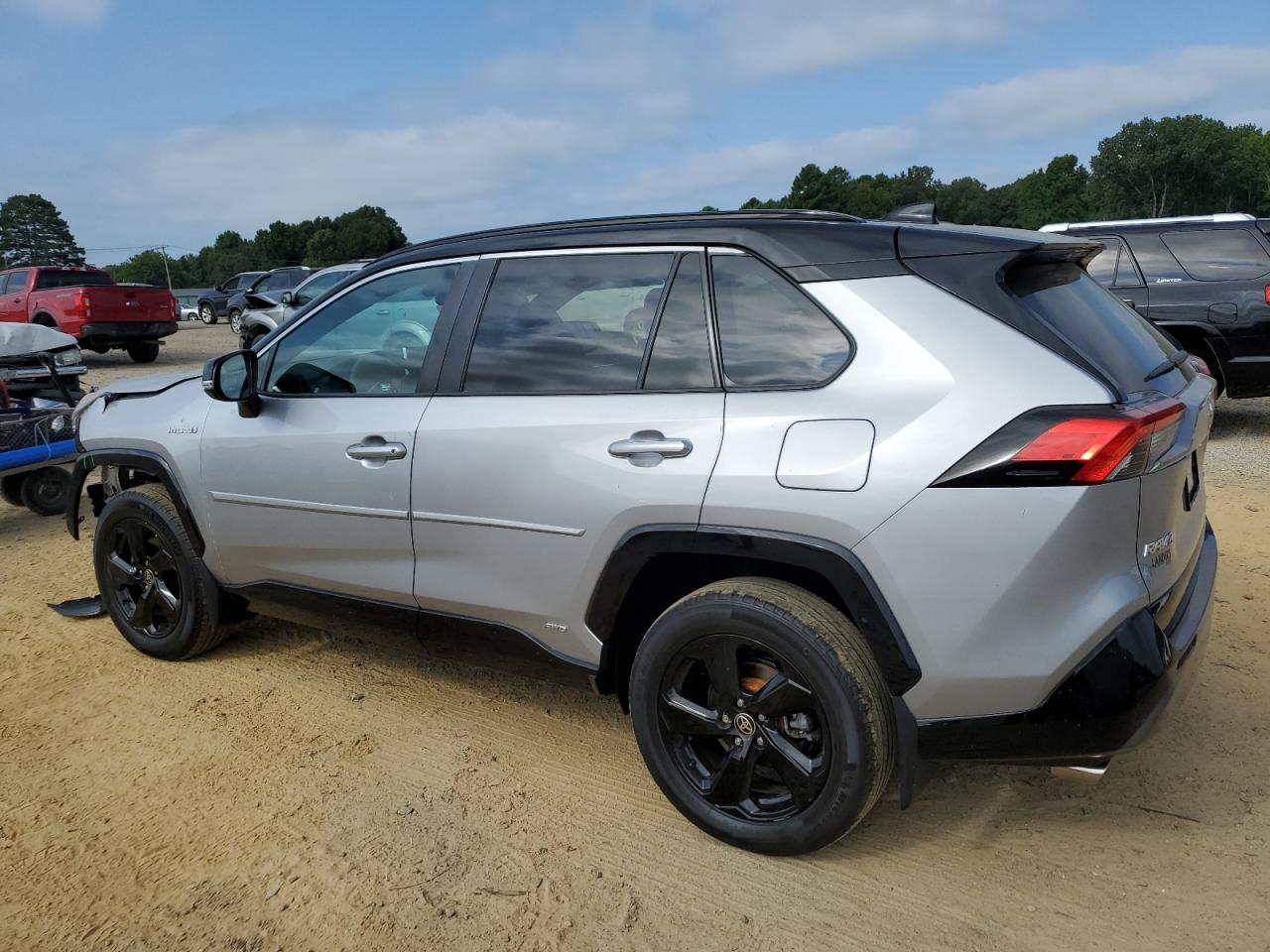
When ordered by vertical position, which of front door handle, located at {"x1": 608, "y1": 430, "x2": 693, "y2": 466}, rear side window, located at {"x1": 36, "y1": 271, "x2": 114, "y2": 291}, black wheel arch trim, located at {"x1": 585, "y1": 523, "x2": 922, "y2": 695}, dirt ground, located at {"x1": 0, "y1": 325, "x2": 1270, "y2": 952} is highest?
rear side window, located at {"x1": 36, "y1": 271, "x2": 114, "y2": 291}

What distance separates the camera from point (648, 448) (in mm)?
2623

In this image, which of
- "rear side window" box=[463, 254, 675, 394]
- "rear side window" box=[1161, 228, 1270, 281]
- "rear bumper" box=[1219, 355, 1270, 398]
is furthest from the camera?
"rear side window" box=[1161, 228, 1270, 281]

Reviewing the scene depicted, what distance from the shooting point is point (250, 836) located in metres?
2.86

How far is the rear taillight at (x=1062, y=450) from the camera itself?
2.15m

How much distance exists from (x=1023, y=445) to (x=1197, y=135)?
87.1 m

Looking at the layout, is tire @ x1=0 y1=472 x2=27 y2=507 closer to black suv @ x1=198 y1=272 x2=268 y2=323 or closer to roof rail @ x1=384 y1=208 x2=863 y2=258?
roof rail @ x1=384 y1=208 x2=863 y2=258

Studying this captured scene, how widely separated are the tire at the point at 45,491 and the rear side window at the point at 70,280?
35.4 feet

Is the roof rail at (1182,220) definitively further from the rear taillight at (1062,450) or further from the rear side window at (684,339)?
the rear taillight at (1062,450)

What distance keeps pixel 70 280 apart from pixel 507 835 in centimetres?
1758

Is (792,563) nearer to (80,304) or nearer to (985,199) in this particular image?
(80,304)

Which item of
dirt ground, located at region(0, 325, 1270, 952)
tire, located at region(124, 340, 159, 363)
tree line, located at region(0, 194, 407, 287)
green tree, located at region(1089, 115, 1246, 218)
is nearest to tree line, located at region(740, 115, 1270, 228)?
green tree, located at region(1089, 115, 1246, 218)

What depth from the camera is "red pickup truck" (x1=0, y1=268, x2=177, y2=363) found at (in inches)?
627

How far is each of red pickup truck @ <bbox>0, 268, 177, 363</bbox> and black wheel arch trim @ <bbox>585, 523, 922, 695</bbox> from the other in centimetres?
1608

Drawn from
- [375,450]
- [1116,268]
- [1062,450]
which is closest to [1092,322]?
[1062,450]
